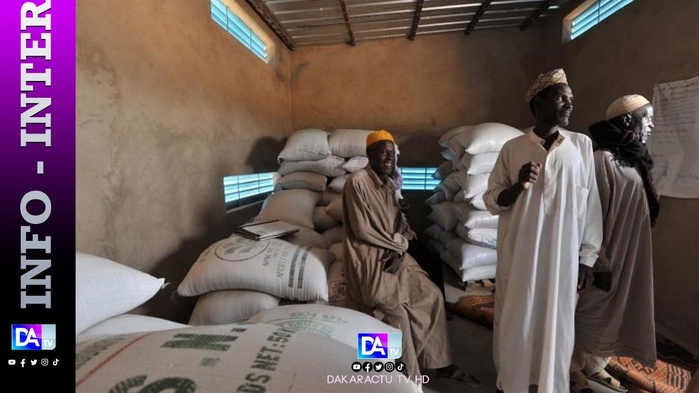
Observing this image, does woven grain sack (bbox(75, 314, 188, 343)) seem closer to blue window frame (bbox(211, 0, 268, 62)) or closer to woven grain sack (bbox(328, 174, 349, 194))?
woven grain sack (bbox(328, 174, 349, 194))

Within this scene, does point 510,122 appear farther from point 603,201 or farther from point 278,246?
point 278,246

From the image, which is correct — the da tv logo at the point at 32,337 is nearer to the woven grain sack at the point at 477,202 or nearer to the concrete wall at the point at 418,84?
the woven grain sack at the point at 477,202

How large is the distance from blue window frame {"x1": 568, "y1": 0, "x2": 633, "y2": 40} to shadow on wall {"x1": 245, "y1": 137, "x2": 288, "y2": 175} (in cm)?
326

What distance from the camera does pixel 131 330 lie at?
0.93 m

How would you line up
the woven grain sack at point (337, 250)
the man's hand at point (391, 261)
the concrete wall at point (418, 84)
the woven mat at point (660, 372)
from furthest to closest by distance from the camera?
the concrete wall at point (418, 84) < the woven grain sack at point (337, 250) < the man's hand at point (391, 261) < the woven mat at point (660, 372)

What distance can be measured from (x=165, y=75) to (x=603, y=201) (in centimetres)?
236

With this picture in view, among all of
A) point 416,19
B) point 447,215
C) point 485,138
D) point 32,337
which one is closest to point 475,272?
point 447,215

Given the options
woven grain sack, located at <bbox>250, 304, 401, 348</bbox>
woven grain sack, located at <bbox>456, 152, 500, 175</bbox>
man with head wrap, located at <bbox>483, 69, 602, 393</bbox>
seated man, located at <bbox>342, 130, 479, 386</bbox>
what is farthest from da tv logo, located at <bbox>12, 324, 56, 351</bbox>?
woven grain sack, located at <bbox>456, 152, 500, 175</bbox>

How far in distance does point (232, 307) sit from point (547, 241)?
4.96ft

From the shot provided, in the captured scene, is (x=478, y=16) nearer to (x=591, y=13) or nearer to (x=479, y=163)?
(x=591, y=13)

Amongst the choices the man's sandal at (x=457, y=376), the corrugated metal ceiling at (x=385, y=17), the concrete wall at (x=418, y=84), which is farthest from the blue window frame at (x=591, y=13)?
the man's sandal at (x=457, y=376)

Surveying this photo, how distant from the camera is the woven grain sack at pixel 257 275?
147 centimetres

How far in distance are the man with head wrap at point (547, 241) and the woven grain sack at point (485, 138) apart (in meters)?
1.08

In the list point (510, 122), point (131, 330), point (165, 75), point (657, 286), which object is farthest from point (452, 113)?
point (131, 330)
